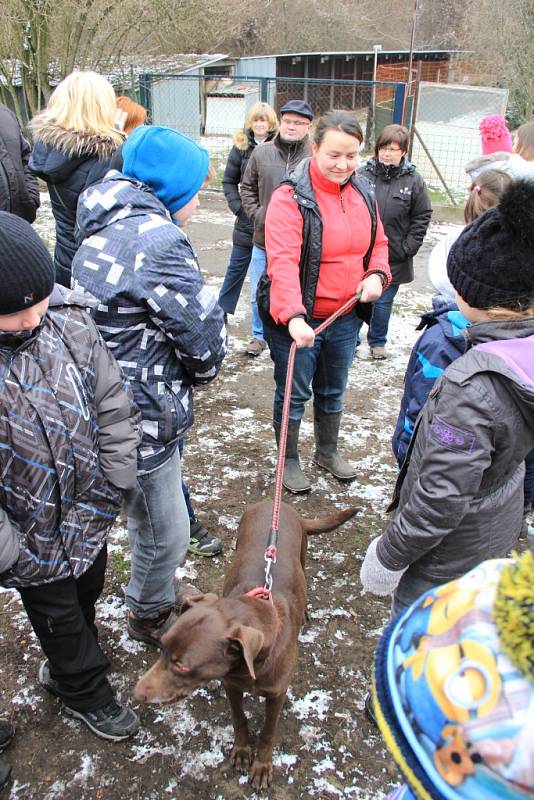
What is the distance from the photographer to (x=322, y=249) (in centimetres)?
311

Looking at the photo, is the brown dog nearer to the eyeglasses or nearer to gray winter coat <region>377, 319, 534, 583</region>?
gray winter coat <region>377, 319, 534, 583</region>

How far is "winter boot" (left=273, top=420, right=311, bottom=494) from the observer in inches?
147

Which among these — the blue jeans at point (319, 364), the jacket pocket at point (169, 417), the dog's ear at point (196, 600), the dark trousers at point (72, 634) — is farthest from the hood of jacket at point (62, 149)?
the dog's ear at point (196, 600)

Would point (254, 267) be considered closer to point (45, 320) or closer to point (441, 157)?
point (45, 320)

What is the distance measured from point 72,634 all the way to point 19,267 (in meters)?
1.24

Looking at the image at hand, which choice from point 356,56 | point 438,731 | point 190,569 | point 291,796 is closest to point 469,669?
point 438,731

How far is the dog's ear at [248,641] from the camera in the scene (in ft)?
5.42

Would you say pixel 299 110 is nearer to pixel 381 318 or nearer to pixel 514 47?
pixel 381 318

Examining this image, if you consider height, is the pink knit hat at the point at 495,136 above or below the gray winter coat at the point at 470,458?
above

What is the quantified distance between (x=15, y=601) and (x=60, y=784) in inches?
38.7

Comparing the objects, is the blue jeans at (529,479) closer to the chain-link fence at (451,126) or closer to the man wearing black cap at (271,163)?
the man wearing black cap at (271,163)

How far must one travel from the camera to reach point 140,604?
2.54 meters

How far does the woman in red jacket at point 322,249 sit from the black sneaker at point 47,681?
1.88 m

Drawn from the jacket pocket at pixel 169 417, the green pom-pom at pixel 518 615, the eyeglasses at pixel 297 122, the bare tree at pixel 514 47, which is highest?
the bare tree at pixel 514 47
